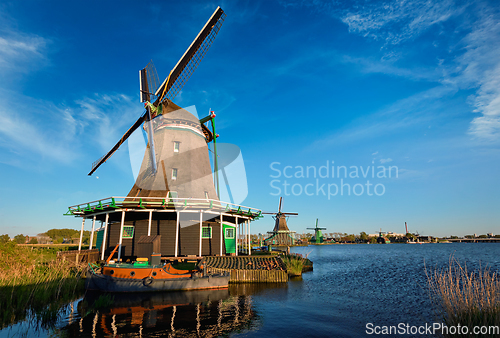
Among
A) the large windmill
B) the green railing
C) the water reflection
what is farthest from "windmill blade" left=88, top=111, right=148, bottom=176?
the water reflection

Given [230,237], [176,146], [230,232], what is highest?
[176,146]

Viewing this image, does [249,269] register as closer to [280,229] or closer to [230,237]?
[230,237]

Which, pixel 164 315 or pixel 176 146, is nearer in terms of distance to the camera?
→ pixel 164 315

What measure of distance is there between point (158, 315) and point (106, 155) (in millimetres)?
22297

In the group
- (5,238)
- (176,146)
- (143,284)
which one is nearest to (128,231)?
(143,284)

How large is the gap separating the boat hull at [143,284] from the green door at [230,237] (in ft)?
25.3

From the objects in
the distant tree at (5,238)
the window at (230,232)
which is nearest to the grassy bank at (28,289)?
the distant tree at (5,238)

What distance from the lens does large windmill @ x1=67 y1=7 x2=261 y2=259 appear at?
20.8m

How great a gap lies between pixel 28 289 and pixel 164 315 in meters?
6.25

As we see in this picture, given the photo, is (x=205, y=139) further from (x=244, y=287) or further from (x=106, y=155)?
(x=244, y=287)

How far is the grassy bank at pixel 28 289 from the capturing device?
10679mm

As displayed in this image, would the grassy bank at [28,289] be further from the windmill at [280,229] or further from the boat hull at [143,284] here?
the windmill at [280,229]

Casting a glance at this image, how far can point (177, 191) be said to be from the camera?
74.8 ft

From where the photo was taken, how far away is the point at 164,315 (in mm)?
11414
